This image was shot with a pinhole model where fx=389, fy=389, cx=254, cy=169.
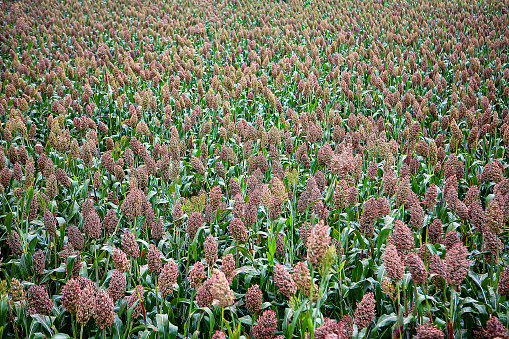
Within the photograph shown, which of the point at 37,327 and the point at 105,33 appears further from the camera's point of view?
the point at 105,33

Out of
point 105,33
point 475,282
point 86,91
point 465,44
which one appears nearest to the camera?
point 475,282

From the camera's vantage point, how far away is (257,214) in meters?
4.57

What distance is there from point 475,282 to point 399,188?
104 centimetres

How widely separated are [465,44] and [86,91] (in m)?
11.2

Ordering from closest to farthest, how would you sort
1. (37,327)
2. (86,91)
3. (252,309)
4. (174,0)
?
(252,309)
(37,327)
(86,91)
(174,0)

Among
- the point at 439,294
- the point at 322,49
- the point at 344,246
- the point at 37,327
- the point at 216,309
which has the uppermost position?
the point at 322,49

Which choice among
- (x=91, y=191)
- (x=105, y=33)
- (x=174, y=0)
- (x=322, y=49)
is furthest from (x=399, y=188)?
(x=174, y=0)

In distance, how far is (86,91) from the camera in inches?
320

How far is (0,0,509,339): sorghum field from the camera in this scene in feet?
8.43

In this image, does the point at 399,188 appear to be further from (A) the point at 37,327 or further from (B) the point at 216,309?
(A) the point at 37,327

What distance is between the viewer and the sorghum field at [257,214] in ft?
8.43

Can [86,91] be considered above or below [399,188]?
above

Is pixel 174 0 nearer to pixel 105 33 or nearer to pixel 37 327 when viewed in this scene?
pixel 105 33

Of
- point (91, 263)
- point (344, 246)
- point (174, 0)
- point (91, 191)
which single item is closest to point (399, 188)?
point (344, 246)
